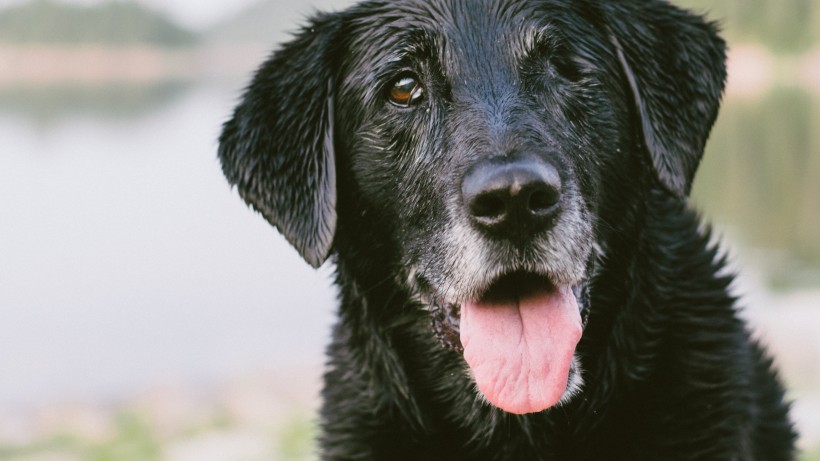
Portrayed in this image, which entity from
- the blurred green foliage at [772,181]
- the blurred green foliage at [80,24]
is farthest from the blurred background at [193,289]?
the blurred green foliage at [80,24]

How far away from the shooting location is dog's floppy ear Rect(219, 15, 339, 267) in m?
3.36

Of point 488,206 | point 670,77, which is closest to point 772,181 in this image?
point 670,77

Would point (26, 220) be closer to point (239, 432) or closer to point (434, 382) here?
point (239, 432)

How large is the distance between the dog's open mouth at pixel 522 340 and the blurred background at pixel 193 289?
1009mm

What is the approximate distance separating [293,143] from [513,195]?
1.05 m

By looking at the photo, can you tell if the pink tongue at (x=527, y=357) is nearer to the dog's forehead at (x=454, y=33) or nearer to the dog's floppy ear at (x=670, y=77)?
the dog's floppy ear at (x=670, y=77)

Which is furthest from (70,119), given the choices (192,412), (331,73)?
(331,73)

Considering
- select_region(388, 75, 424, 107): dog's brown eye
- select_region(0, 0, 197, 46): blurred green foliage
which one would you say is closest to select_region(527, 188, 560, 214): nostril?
select_region(388, 75, 424, 107): dog's brown eye

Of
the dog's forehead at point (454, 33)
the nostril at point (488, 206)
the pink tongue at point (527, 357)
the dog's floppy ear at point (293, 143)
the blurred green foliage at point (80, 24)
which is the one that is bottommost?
the pink tongue at point (527, 357)

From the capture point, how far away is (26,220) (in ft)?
77.6

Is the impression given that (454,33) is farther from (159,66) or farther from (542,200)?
(159,66)

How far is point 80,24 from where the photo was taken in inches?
4114

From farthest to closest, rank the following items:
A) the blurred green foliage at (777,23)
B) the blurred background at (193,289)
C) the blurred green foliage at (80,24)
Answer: the blurred green foliage at (80,24)
the blurred green foliage at (777,23)
the blurred background at (193,289)

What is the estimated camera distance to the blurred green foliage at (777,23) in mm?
47688
